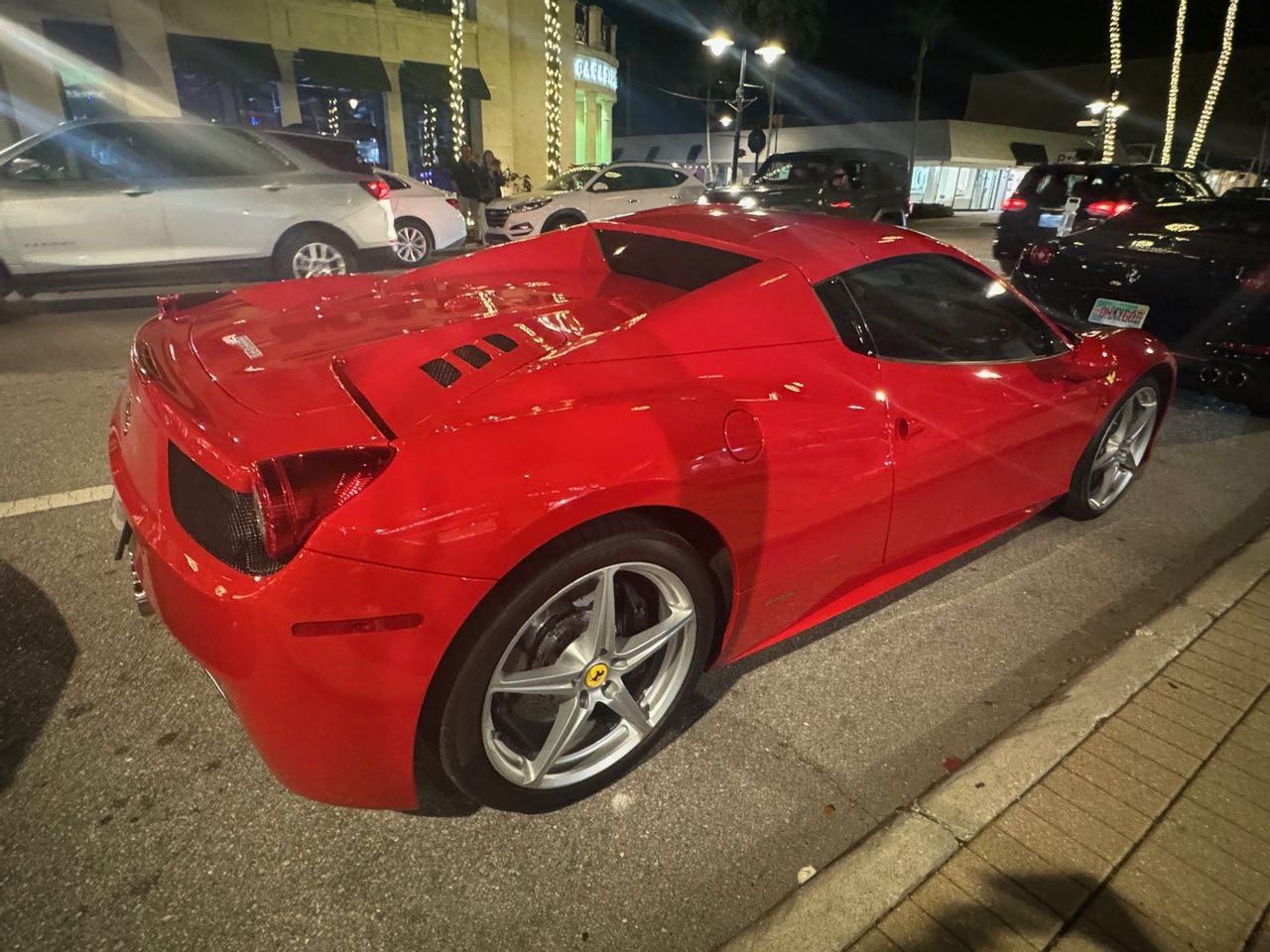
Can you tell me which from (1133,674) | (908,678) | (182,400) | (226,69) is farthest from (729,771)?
(226,69)

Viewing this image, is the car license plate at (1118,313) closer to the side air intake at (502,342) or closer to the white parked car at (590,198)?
the side air intake at (502,342)

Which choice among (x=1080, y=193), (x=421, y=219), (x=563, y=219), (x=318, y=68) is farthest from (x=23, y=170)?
(x=318, y=68)

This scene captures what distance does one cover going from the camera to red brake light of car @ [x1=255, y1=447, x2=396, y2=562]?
149 centimetres

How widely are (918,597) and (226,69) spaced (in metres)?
21.4

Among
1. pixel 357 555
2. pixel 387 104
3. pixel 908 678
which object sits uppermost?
pixel 387 104

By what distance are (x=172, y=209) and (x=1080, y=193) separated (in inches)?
454

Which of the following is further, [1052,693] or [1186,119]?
[1186,119]

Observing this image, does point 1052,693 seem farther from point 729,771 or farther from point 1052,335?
point 1052,335

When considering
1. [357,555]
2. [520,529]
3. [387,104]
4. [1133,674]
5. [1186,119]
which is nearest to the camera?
[357,555]

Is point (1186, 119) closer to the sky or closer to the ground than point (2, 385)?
closer to the sky

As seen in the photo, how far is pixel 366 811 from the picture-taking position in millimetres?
2010

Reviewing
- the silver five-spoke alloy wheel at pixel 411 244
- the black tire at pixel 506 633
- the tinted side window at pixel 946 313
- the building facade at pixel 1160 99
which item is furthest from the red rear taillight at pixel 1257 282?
the building facade at pixel 1160 99

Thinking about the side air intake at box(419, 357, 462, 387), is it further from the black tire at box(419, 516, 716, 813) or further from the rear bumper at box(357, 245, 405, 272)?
the rear bumper at box(357, 245, 405, 272)

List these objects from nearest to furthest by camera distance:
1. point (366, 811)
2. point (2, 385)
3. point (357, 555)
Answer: point (357, 555), point (366, 811), point (2, 385)
